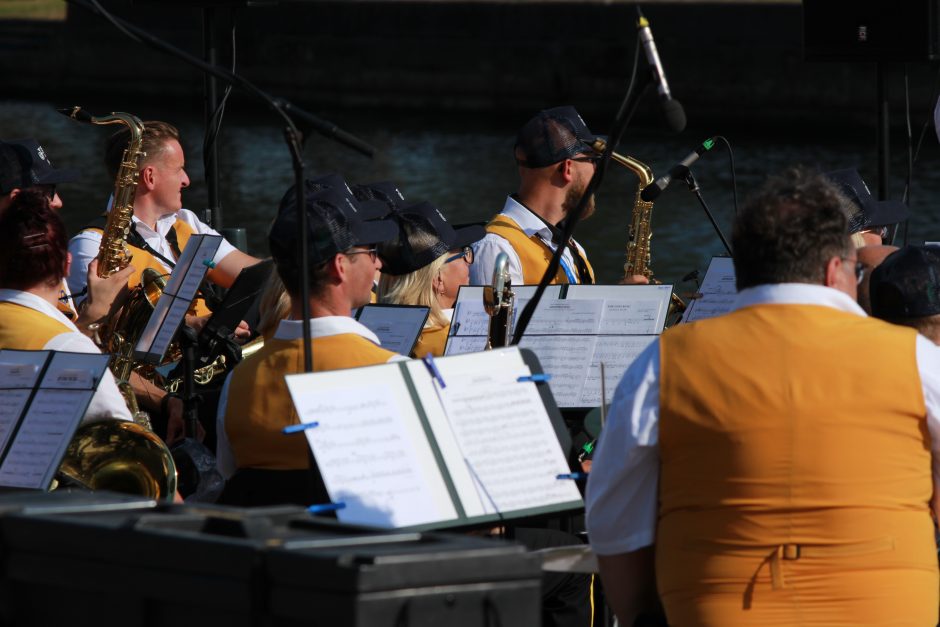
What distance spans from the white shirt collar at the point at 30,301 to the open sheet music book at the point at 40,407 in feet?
1.28

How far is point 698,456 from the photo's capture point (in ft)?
9.50

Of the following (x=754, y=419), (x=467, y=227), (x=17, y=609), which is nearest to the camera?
(x=17, y=609)

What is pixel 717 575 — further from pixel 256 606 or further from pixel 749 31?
pixel 749 31

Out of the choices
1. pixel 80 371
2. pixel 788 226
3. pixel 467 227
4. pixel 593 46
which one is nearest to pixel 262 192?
pixel 593 46

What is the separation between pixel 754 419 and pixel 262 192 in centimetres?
1503

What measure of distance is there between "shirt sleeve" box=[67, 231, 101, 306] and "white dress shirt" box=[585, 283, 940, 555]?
362cm

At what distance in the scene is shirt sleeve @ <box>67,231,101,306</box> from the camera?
20.2 feet

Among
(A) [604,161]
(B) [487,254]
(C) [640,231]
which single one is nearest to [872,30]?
(C) [640,231]

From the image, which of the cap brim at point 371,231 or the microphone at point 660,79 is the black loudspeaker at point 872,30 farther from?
the microphone at point 660,79

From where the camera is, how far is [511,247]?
18.8 ft

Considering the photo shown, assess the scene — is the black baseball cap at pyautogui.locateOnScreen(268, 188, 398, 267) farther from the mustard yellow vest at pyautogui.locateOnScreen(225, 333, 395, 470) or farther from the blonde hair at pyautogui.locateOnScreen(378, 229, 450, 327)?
the blonde hair at pyautogui.locateOnScreen(378, 229, 450, 327)

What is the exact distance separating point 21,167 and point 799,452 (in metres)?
3.97

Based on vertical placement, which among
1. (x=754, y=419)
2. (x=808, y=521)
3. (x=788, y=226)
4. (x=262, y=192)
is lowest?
(x=262, y=192)

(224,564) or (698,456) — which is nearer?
(224,564)
